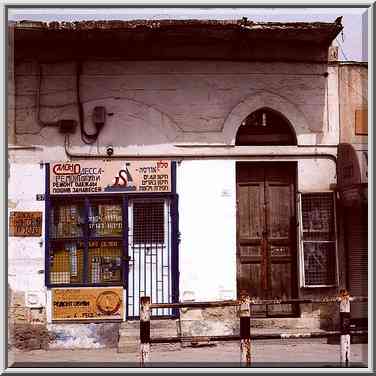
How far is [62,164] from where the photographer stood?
11180 millimetres

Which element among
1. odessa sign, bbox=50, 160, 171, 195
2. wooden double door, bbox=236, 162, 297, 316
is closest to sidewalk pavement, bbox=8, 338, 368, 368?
wooden double door, bbox=236, 162, 297, 316

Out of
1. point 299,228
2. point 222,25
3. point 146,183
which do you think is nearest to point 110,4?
point 222,25

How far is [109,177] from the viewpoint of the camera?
11172mm

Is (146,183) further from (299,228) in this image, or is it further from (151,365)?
(151,365)

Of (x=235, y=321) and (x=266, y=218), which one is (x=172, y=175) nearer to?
(x=266, y=218)

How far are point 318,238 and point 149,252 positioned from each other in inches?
112

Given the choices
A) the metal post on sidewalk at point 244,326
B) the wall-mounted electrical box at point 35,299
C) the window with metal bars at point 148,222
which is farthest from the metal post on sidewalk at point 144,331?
the wall-mounted electrical box at point 35,299

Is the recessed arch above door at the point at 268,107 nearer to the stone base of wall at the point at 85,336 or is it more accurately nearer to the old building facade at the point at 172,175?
the old building facade at the point at 172,175

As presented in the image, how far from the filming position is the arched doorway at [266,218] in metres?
11.4

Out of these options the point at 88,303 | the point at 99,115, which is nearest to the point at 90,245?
the point at 88,303

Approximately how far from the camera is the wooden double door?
1144 centimetres

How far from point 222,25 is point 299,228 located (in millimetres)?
3554

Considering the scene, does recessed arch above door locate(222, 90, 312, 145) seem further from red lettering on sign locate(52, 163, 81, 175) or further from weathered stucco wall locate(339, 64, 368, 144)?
red lettering on sign locate(52, 163, 81, 175)

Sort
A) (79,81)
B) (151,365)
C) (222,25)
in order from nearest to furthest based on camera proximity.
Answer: (151,365), (222,25), (79,81)
